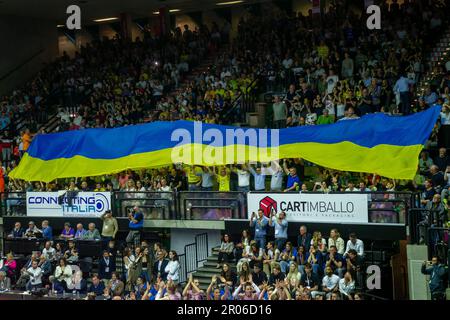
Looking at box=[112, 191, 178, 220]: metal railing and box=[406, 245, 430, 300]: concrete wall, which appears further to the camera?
box=[112, 191, 178, 220]: metal railing

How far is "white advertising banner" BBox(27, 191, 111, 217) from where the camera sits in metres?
24.1

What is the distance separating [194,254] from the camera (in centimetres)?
2306

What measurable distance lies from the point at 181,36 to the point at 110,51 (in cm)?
397

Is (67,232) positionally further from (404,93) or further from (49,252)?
(404,93)

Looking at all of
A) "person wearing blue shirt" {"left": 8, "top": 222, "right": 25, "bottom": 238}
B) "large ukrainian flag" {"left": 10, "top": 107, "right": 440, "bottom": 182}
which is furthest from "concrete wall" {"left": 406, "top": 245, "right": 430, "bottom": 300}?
"person wearing blue shirt" {"left": 8, "top": 222, "right": 25, "bottom": 238}

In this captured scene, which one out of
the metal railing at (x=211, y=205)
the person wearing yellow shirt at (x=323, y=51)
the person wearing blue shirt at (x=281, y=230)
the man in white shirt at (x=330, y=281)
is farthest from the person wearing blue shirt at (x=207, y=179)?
the person wearing yellow shirt at (x=323, y=51)

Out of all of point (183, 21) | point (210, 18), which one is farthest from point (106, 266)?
point (183, 21)

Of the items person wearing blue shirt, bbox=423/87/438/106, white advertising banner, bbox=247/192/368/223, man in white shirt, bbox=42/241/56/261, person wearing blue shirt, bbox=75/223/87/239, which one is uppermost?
person wearing blue shirt, bbox=423/87/438/106

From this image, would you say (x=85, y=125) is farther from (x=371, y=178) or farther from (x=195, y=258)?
(x=371, y=178)

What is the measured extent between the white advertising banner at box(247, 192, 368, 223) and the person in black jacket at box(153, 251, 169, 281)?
2602 millimetres

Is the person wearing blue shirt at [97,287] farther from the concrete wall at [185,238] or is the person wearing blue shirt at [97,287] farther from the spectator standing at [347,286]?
the spectator standing at [347,286]

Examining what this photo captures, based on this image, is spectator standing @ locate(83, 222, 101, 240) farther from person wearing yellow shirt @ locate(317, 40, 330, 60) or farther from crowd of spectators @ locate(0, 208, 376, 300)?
person wearing yellow shirt @ locate(317, 40, 330, 60)

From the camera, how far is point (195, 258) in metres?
22.9
